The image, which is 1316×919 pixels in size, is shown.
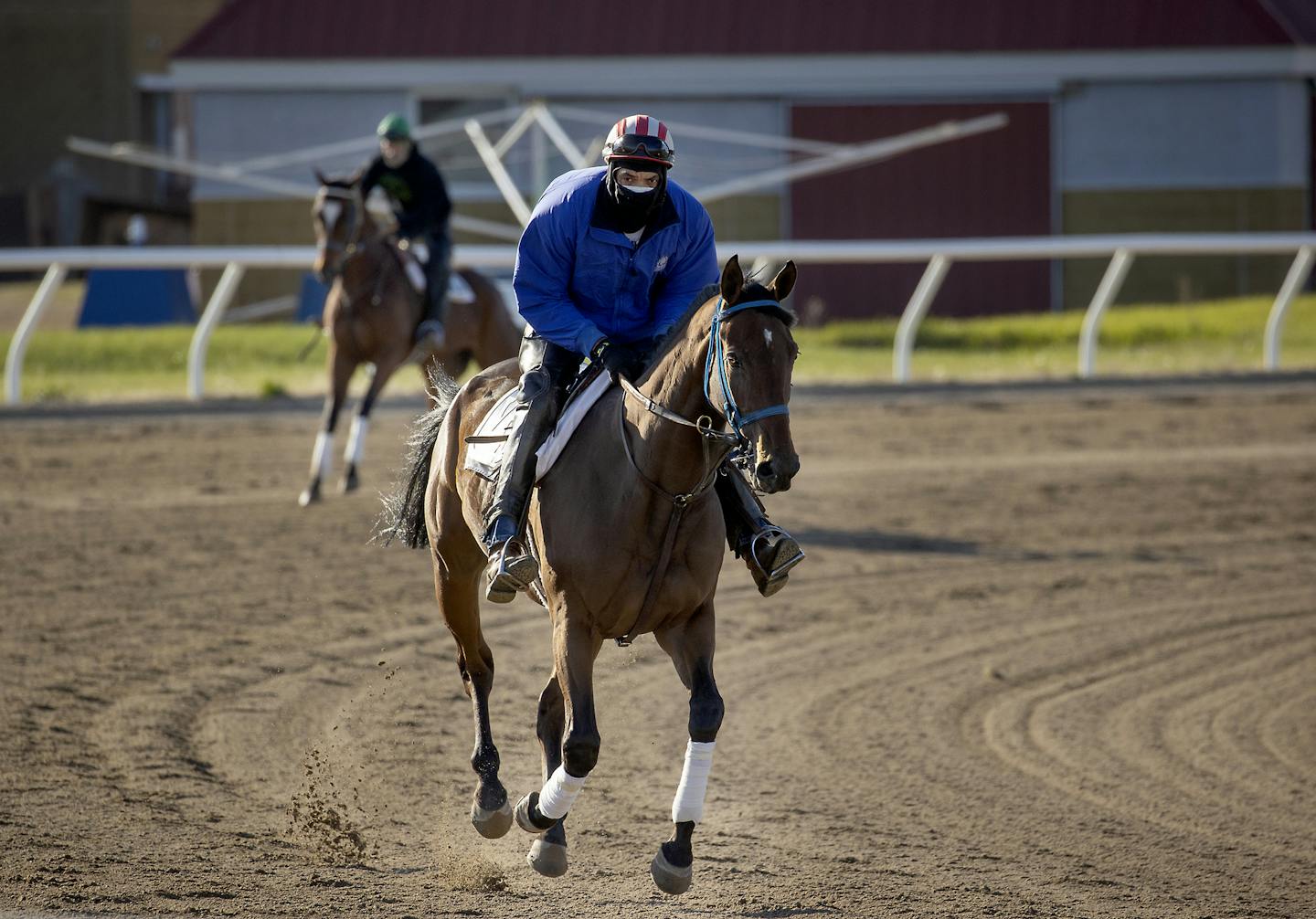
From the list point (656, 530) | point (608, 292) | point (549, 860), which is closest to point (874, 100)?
point (608, 292)

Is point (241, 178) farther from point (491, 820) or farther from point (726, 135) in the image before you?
point (491, 820)

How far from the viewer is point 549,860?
5.59 meters

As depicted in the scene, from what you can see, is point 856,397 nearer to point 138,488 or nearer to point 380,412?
point 380,412

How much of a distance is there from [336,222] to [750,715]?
24.0 feet

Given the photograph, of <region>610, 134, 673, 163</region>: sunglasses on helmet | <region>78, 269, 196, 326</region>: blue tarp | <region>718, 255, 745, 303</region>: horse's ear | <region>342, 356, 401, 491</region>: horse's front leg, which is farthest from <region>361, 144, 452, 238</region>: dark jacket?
<region>78, 269, 196, 326</region>: blue tarp

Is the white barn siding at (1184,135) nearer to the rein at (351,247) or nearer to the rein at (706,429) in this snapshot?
the rein at (351,247)

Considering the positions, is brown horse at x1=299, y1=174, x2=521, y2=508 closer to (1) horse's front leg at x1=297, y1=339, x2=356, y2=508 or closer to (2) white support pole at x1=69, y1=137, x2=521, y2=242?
(1) horse's front leg at x1=297, y1=339, x2=356, y2=508

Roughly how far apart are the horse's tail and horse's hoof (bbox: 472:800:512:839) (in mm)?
1494

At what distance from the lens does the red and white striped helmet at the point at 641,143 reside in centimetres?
570

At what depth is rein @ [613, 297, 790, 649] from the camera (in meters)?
5.00

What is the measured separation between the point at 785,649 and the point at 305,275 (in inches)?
597

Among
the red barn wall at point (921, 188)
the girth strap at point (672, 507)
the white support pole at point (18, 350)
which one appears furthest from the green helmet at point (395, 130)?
the red barn wall at point (921, 188)

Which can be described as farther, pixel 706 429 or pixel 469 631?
pixel 469 631

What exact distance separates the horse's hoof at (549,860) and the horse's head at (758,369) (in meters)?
1.56
